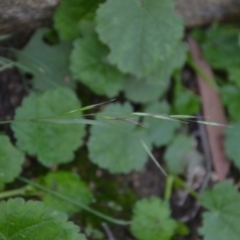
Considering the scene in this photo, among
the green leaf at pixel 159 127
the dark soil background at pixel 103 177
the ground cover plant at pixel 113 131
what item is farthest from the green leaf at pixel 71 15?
the green leaf at pixel 159 127

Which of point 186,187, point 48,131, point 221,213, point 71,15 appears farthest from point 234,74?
point 48,131

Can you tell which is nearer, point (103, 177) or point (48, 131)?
point (48, 131)

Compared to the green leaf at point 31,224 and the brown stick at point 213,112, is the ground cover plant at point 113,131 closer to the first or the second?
the brown stick at point 213,112

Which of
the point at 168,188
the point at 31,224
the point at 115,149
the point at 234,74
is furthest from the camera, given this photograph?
the point at 234,74

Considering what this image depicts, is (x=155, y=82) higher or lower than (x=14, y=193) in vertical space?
higher

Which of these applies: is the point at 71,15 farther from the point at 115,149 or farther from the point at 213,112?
the point at 213,112

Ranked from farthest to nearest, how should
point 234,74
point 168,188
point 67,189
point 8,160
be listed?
point 234,74 → point 168,188 → point 67,189 → point 8,160

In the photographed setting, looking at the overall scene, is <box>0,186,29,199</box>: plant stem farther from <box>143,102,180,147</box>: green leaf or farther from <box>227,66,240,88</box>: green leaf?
<box>227,66,240,88</box>: green leaf

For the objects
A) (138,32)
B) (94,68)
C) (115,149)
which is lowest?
(115,149)

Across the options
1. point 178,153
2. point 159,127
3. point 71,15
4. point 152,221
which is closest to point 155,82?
point 159,127
